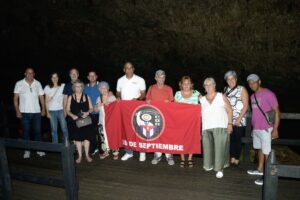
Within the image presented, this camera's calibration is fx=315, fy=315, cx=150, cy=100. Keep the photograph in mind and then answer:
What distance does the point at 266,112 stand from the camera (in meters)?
5.31

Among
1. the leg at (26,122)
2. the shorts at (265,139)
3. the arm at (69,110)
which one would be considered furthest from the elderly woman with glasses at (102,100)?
the shorts at (265,139)

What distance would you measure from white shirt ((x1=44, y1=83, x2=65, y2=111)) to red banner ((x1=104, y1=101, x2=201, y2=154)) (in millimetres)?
1091

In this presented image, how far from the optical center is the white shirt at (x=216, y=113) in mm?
5406

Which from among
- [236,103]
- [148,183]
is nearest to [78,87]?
[148,183]

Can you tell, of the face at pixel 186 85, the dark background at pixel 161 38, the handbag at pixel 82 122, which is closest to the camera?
the face at pixel 186 85

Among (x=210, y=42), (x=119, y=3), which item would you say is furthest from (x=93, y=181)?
(x=210, y=42)

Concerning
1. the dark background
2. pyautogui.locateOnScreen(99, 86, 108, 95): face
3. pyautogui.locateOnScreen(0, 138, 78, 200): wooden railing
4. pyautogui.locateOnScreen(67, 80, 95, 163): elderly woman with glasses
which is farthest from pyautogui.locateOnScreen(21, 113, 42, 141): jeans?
the dark background

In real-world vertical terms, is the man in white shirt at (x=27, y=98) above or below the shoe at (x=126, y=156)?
above

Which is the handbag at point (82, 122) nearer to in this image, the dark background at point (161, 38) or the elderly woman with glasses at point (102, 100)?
the elderly woman with glasses at point (102, 100)

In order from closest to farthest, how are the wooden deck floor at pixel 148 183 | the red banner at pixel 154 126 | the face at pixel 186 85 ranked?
the wooden deck floor at pixel 148 183 < the face at pixel 186 85 < the red banner at pixel 154 126

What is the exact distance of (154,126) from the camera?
242 inches

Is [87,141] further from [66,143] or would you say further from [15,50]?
[15,50]

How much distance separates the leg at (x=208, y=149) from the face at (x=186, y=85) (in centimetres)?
86

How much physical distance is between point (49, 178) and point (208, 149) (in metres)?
2.79
